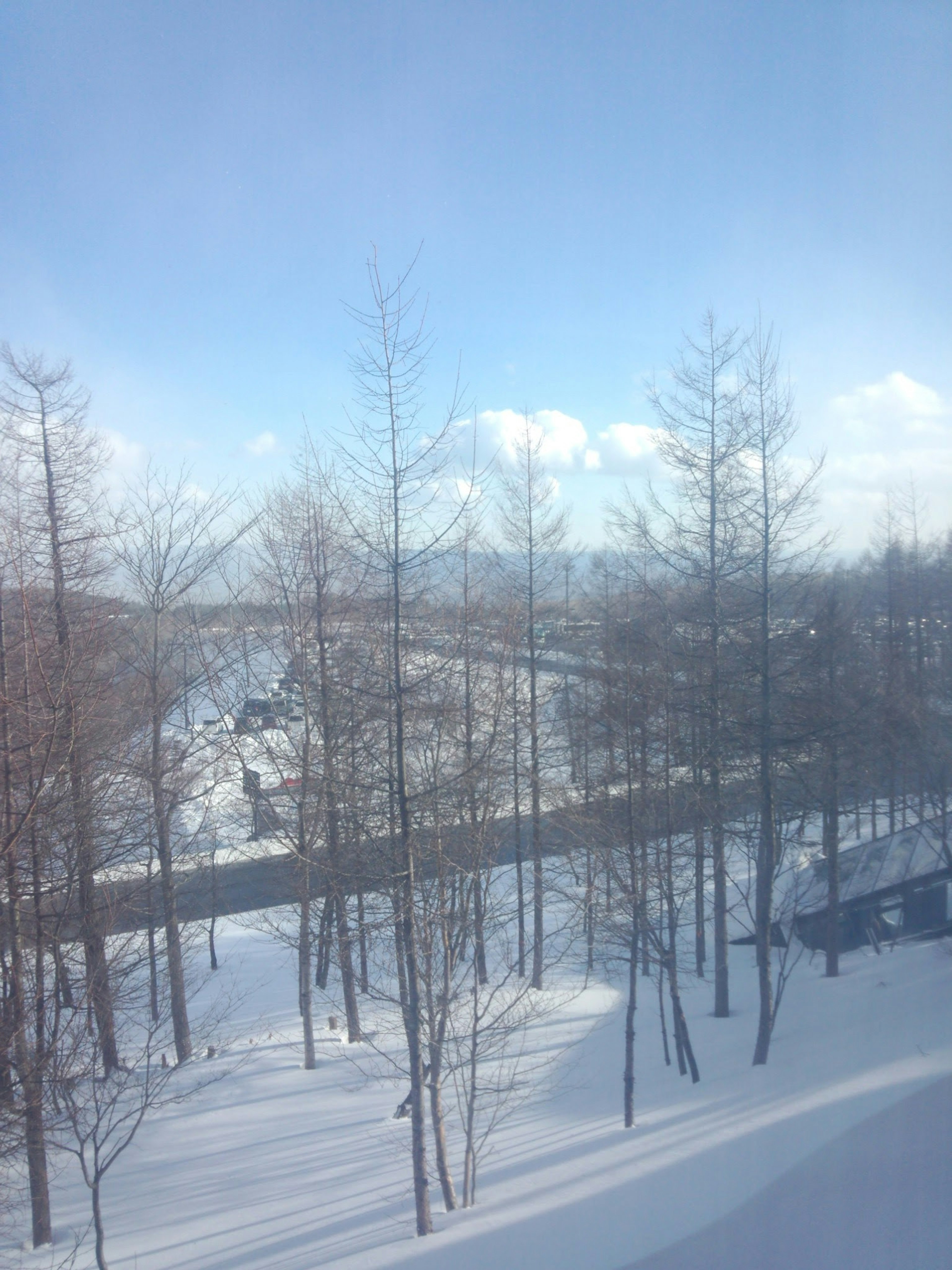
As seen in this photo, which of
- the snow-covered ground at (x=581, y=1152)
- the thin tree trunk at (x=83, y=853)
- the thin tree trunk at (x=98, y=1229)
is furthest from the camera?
the thin tree trunk at (x=83, y=853)

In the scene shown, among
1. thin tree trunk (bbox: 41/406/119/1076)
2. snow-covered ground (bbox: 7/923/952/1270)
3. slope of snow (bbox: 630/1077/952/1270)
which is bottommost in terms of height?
snow-covered ground (bbox: 7/923/952/1270)

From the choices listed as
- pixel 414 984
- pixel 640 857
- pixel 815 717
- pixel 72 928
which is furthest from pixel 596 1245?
pixel 815 717

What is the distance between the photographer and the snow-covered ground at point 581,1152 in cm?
464

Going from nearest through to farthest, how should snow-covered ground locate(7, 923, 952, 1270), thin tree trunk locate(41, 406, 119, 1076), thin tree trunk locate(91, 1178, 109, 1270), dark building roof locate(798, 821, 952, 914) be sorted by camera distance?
snow-covered ground locate(7, 923, 952, 1270)
thin tree trunk locate(91, 1178, 109, 1270)
thin tree trunk locate(41, 406, 119, 1076)
dark building roof locate(798, 821, 952, 914)

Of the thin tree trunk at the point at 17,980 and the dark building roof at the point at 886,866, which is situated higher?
the thin tree trunk at the point at 17,980

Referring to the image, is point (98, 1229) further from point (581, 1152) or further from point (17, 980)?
point (581, 1152)

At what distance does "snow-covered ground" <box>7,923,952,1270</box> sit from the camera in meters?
4.64

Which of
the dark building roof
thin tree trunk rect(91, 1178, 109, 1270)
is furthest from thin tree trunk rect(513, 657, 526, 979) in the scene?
thin tree trunk rect(91, 1178, 109, 1270)

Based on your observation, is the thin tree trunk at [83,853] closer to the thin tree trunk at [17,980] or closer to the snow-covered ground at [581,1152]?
the thin tree trunk at [17,980]

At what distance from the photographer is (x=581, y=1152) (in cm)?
669

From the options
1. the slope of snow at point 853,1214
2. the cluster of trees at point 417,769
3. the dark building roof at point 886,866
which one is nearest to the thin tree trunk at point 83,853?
the cluster of trees at point 417,769

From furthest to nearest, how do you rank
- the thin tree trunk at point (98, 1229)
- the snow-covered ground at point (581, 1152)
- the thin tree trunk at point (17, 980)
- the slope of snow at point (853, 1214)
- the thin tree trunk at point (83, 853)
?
the thin tree trunk at point (83, 853), the thin tree trunk at point (17, 980), the thin tree trunk at point (98, 1229), the snow-covered ground at point (581, 1152), the slope of snow at point (853, 1214)

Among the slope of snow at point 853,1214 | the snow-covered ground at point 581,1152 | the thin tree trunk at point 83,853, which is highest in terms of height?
the thin tree trunk at point 83,853

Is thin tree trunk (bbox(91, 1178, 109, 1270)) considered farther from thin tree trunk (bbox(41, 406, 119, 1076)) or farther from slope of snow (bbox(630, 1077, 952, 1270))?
slope of snow (bbox(630, 1077, 952, 1270))
